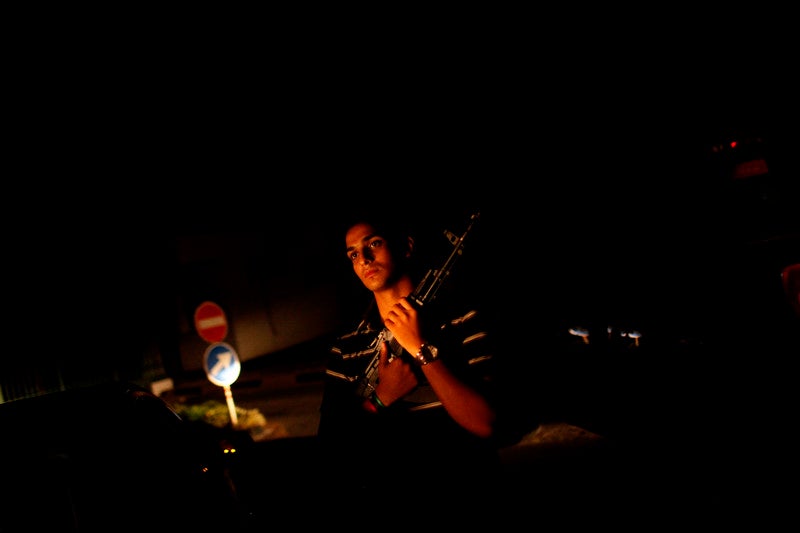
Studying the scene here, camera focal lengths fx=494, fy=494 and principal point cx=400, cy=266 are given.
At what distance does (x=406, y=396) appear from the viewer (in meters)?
2.08

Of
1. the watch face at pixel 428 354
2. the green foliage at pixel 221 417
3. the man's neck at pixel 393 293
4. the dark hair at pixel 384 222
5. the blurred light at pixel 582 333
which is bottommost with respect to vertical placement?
the blurred light at pixel 582 333

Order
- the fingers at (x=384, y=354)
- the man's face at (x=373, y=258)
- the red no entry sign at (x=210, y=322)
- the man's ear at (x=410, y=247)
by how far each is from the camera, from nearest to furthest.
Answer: the fingers at (x=384, y=354)
the man's face at (x=373, y=258)
the man's ear at (x=410, y=247)
the red no entry sign at (x=210, y=322)

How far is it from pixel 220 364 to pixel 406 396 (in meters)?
5.37

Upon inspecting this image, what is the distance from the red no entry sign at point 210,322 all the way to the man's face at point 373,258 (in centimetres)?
500

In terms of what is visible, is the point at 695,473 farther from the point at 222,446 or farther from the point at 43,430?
the point at 43,430

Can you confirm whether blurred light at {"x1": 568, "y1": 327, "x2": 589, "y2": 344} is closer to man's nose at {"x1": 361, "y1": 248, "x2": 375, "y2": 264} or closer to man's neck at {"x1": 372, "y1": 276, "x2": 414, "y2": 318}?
man's neck at {"x1": 372, "y1": 276, "x2": 414, "y2": 318}

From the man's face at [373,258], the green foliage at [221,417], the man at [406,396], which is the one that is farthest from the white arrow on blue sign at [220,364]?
the man's face at [373,258]

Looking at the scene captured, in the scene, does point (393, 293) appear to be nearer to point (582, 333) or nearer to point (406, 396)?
point (406, 396)

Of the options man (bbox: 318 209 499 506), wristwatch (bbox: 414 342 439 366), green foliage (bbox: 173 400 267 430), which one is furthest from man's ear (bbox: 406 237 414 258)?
green foliage (bbox: 173 400 267 430)

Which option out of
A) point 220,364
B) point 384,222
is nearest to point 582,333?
point 220,364

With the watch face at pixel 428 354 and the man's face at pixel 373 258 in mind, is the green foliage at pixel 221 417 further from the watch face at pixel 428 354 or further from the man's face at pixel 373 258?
the watch face at pixel 428 354

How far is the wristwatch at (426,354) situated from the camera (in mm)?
1856

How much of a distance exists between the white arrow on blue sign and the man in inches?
194

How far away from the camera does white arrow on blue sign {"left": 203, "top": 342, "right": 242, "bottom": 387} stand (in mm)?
6754
